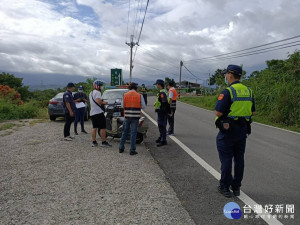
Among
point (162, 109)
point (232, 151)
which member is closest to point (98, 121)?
point (162, 109)

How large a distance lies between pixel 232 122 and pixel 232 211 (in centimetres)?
122

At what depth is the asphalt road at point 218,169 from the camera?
3.53 meters

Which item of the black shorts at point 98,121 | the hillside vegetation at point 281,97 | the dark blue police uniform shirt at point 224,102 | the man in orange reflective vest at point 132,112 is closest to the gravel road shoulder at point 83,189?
the man in orange reflective vest at point 132,112

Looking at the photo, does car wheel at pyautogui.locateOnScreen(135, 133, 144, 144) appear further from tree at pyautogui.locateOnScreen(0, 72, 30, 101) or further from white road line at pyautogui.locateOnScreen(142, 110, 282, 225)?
tree at pyautogui.locateOnScreen(0, 72, 30, 101)

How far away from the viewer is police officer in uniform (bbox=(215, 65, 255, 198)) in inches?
145

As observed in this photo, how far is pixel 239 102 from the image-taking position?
145 inches

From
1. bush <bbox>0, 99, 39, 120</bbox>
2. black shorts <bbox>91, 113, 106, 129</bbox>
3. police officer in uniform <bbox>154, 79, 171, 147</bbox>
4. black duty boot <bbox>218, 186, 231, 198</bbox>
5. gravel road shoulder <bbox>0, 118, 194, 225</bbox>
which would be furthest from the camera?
bush <bbox>0, 99, 39, 120</bbox>

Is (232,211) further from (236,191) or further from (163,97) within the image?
(163,97)

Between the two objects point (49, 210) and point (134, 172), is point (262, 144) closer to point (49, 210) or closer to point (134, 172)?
point (134, 172)

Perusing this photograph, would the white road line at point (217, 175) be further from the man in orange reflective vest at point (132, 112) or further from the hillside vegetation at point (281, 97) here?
the hillside vegetation at point (281, 97)

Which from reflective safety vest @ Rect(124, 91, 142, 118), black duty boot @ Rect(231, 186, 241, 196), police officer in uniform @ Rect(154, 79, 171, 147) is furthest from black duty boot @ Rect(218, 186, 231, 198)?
police officer in uniform @ Rect(154, 79, 171, 147)

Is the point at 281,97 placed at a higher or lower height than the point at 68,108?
higher

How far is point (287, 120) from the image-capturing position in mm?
13133

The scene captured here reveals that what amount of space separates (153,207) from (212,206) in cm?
81
